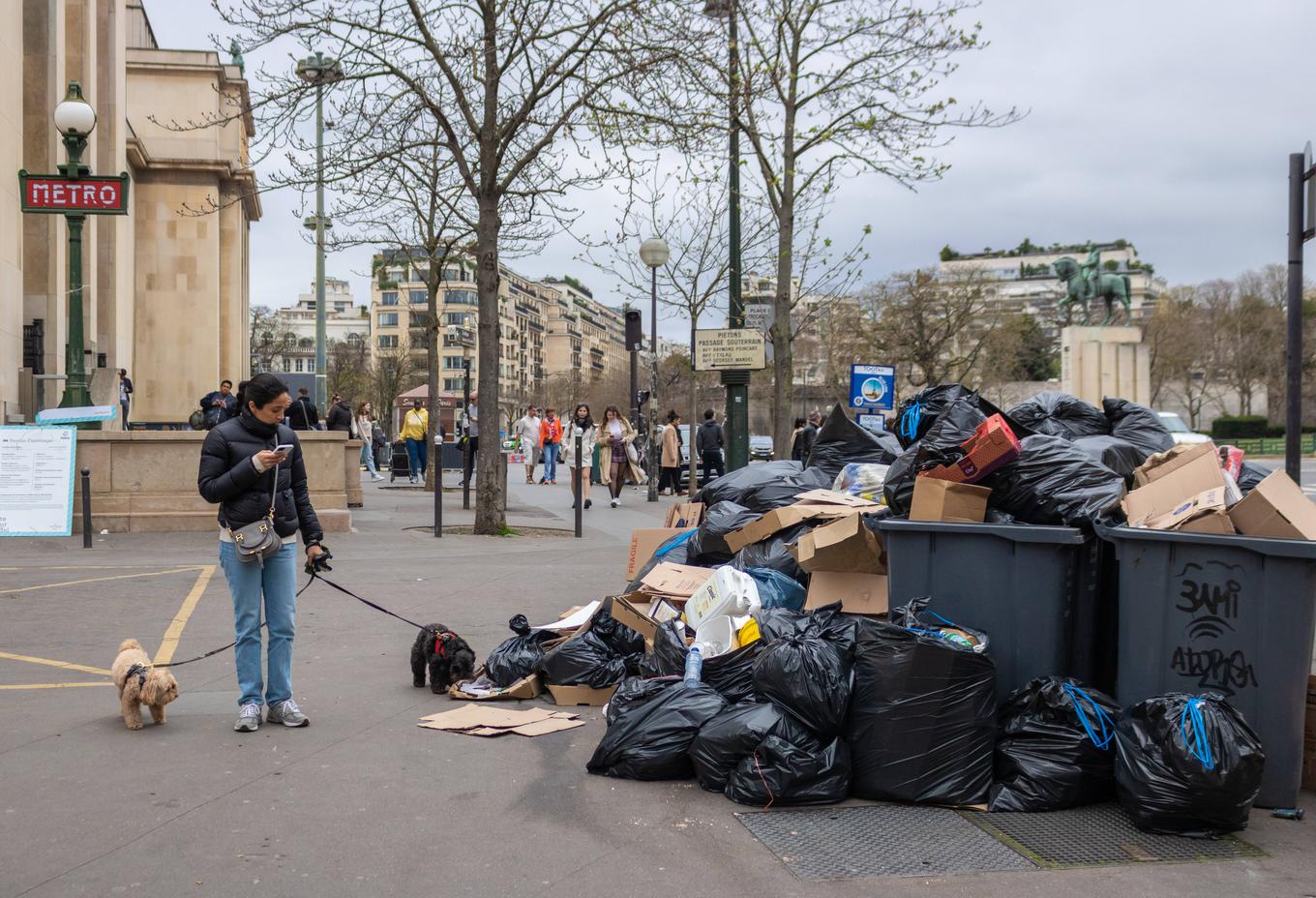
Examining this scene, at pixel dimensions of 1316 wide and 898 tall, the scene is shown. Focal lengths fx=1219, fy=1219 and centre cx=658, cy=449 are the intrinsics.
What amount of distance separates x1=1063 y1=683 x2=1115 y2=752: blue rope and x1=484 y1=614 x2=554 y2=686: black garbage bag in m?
3.17

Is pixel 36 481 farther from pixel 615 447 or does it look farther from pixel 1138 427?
pixel 1138 427

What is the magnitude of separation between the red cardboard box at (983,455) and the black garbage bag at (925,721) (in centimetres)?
108

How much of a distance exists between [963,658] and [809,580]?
1928 mm

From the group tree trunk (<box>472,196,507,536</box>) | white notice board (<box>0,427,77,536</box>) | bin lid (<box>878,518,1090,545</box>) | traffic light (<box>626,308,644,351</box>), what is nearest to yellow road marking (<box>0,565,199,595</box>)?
white notice board (<box>0,427,77,536</box>)

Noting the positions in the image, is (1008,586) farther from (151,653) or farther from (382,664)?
(151,653)

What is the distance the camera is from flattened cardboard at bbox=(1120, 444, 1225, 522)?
5.38 metres

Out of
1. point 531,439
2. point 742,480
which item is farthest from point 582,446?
point 531,439

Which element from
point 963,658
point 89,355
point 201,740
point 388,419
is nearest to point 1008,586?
point 963,658

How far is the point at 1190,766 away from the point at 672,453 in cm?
2096

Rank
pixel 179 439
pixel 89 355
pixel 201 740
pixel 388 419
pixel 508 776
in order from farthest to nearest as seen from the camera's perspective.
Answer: pixel 388 419 < pixel 89 355 < pixel 179 439 < pixel 201 740 < pixel 508 776

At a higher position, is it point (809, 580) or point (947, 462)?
point (947, 462)

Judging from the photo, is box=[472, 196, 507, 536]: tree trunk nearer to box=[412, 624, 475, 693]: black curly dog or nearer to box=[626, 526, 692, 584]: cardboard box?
box=[626, 526, 692, 584]: cardboard box

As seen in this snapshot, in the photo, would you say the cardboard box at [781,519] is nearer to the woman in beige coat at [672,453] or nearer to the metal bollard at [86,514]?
the metal bollard at [86,514]

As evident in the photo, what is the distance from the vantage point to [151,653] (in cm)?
807
